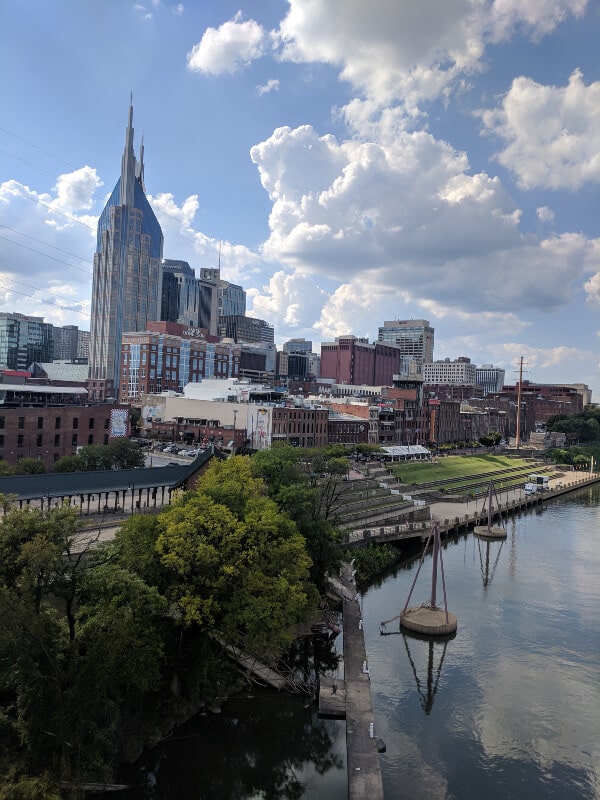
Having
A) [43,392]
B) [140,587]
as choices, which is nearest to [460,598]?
[140,587]

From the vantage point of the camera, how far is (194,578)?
3325 centimetres

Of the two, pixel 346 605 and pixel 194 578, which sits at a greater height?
pixel 194 578

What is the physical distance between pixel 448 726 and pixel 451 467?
98.1 metres

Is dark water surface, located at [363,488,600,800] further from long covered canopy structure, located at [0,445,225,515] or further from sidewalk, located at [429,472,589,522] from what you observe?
long covered canopy structure, located at [0,445,225,515]

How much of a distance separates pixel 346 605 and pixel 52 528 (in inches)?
1104

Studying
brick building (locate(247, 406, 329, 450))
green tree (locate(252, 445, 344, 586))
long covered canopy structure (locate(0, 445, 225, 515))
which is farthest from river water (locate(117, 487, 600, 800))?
brick building (locate(247, 406, 329, 450))

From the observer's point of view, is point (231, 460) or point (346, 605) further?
point (231, 460)

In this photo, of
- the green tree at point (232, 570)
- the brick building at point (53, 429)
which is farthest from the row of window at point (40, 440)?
the green tree at point (232, 570)

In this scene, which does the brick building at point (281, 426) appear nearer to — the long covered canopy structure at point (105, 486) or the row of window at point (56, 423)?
the row of window at point (56, 423)

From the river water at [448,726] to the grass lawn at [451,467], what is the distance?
58302 mm

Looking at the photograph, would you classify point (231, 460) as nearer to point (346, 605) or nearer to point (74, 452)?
point (346, 605)

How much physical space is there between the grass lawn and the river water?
58302mm

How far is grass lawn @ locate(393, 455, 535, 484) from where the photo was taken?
373 feet

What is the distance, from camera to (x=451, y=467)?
129 metres
